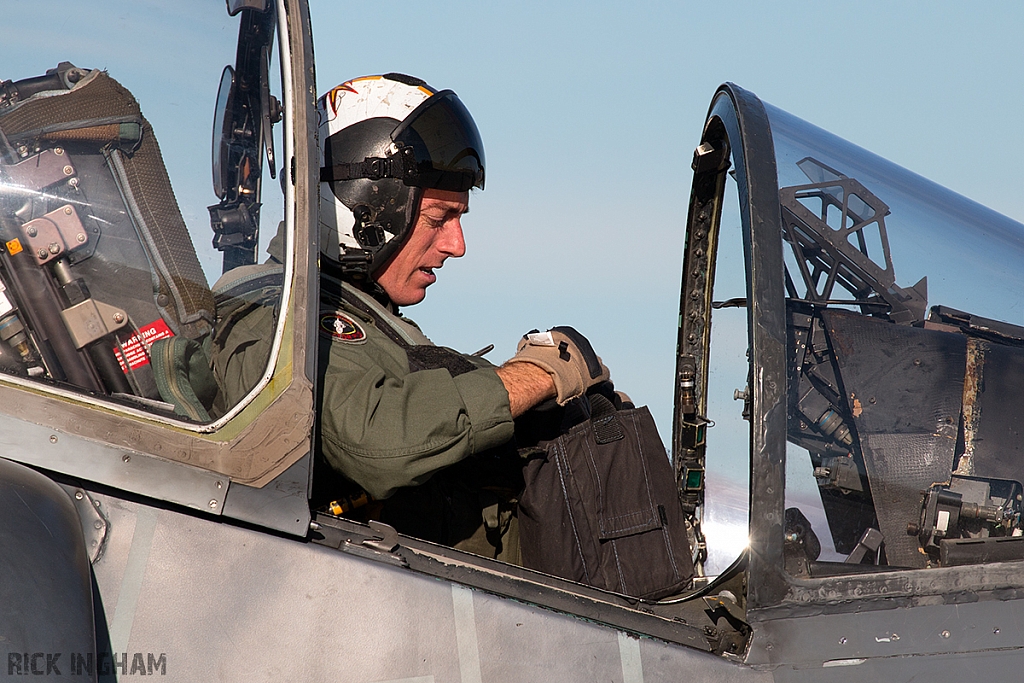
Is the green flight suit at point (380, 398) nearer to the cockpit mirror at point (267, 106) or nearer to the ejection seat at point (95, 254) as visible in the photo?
the ejection seat at point (95, 254)

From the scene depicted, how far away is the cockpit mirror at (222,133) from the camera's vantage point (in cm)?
179

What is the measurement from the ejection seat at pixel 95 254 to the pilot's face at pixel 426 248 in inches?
37.8

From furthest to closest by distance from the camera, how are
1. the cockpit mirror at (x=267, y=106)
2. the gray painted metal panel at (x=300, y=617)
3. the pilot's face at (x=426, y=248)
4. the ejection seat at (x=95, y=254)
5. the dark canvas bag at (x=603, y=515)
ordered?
the pilot's face at (x=426, y=248) → the dark canvas bag at (x=603, y=515) → the cockpit mirror at (x=267, y=106) → the ejection seat at (x=95, y=254) → the gray painted metal panel at (x=300, y=617)

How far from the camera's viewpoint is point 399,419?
72.7 inches

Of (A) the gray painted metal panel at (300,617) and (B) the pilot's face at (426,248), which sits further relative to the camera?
(B) the pilot's face at (426,248)

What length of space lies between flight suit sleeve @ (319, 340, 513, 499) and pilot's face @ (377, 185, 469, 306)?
0.70 m

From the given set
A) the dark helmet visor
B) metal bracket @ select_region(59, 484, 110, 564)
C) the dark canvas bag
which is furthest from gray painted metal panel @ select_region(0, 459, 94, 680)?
the dark helmet visor

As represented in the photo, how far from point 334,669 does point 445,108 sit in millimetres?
1485

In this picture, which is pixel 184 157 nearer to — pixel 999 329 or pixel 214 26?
pixel 214 26

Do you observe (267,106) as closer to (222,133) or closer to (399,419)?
(222,133)

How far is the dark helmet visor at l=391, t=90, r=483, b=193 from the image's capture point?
233cm

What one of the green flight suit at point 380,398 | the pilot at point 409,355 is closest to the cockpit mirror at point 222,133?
the green flight suit at point 380,398

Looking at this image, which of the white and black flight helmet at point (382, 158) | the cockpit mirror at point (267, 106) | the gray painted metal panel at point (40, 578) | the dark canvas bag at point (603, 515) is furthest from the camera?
the white and black flight helmet at point (382, 158)

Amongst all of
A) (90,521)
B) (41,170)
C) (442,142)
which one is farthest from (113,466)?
(442,142)
